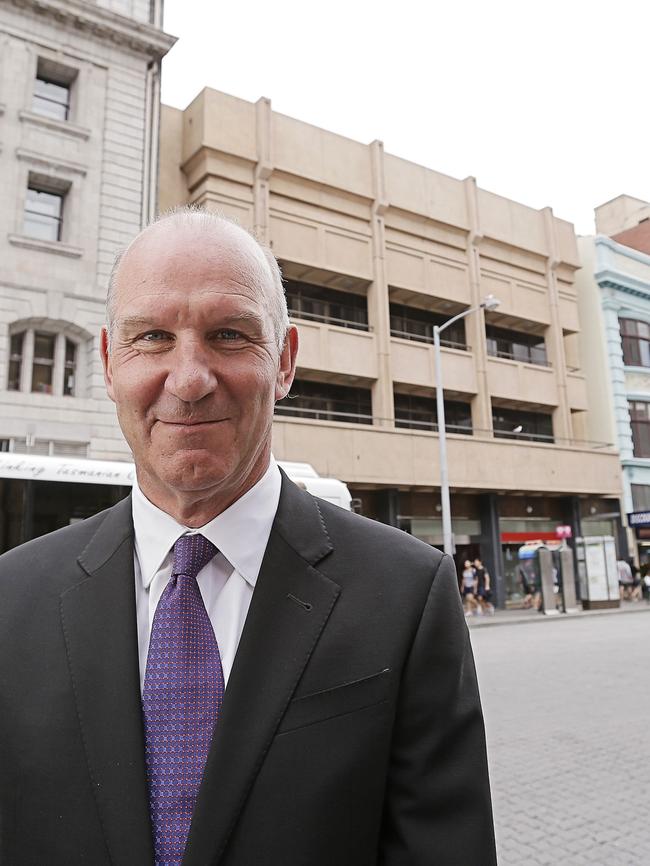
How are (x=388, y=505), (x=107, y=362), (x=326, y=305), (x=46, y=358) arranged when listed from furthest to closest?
1. (x=326, y=305)
2. (x=388, y=505)
3. (x=46, y=358)
4. (x=107, y=362)

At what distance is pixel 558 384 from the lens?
3212cm

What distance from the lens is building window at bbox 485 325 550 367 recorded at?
108 ft

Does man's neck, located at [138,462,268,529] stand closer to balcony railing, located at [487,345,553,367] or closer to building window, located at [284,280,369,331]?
building window, located at [284,280,369,331]

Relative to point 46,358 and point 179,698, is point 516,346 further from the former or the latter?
point 179,698

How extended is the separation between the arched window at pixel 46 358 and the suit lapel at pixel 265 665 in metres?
19.2

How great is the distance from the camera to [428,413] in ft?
97.6

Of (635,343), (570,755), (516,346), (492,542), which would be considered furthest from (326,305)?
(570,755)

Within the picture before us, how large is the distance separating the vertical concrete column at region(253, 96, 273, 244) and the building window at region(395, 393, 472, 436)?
9.10 meters

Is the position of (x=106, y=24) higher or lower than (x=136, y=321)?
higher

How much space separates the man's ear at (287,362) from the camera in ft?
5.73

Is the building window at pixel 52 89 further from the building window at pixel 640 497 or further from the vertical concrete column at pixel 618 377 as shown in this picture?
the building window at pixel 640 497

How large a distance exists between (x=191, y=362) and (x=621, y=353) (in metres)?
35.7

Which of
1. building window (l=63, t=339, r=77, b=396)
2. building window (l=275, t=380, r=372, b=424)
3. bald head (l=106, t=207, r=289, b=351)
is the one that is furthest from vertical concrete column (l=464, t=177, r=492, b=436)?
bald head (l=106, t=207, r=289, b=351)

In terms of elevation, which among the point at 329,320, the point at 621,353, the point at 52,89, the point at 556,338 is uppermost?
the point at 52,89
